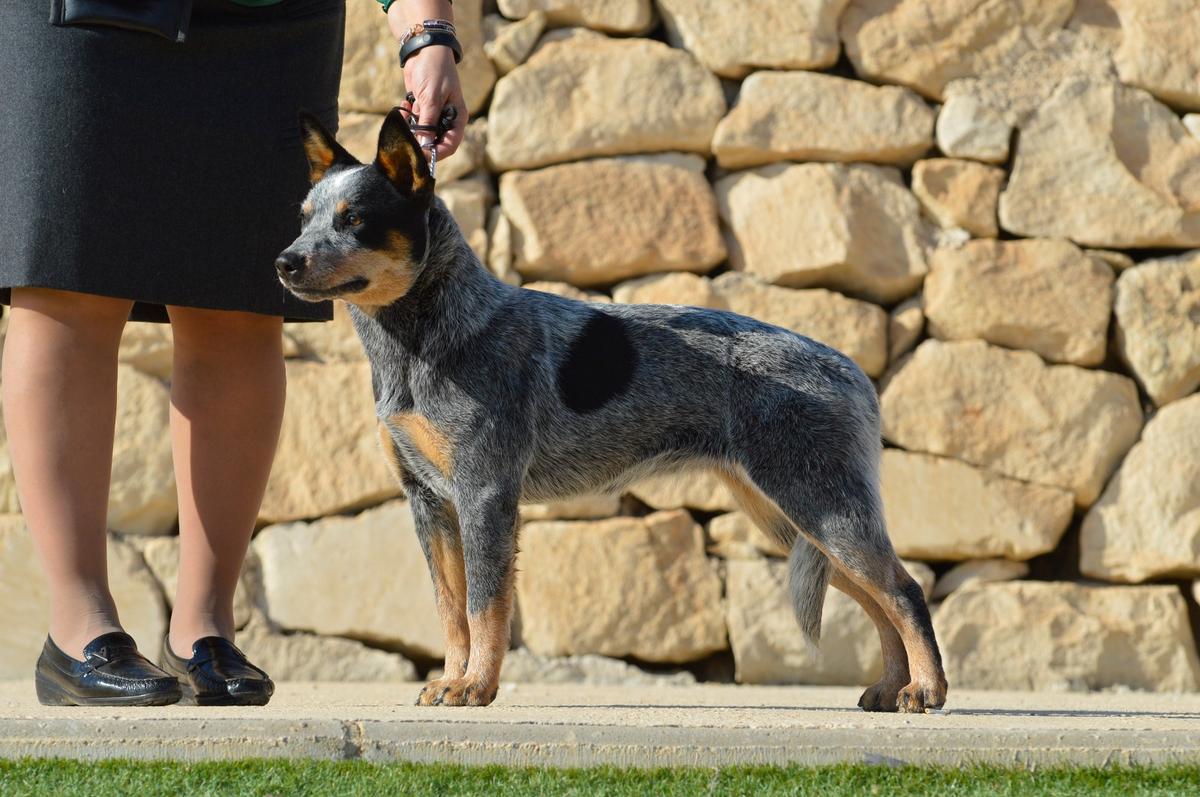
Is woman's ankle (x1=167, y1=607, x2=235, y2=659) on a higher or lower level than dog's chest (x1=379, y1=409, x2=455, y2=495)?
lower

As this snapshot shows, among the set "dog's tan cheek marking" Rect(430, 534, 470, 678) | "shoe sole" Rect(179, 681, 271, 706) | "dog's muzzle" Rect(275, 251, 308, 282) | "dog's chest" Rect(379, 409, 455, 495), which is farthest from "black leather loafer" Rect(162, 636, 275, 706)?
"dog's muzzle" Rect(275, 251, 308, 282)

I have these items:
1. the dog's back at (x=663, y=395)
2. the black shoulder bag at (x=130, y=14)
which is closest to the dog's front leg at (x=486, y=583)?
the dog's back at (x=663, y=395)

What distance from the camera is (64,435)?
267cm

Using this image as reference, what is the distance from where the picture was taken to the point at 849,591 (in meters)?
3.14

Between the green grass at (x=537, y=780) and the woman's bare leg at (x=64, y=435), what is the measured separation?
1.69ft

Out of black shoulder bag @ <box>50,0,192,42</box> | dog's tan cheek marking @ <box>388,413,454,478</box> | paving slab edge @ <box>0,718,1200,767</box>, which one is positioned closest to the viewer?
paving slab edge @ <box>0,718,1200,767</box>

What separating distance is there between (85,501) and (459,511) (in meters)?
0.72

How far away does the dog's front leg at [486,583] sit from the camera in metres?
2.77

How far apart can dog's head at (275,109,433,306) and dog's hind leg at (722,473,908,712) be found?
878 millimetres

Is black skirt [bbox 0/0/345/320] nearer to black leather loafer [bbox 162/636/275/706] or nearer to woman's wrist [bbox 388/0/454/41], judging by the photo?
woman's wrist [bbox 388/0/454/41]

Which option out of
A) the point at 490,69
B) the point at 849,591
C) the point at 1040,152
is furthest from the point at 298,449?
the point at 1040,152

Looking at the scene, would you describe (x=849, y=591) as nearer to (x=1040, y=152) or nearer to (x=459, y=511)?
(x=459, y=511)

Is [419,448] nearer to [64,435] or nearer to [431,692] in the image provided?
[431,692]

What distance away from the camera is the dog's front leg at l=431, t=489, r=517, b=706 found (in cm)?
277
